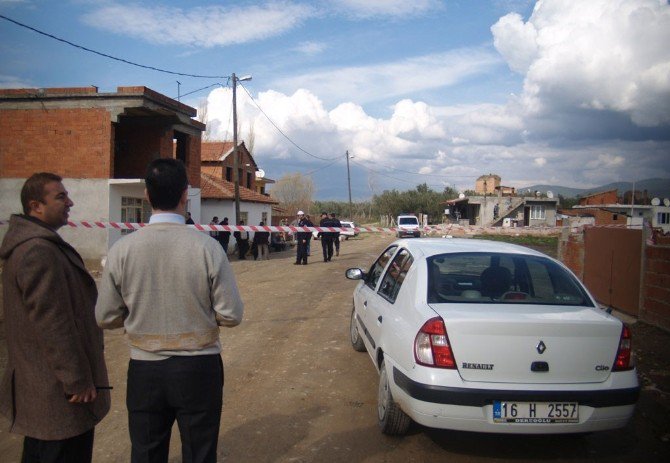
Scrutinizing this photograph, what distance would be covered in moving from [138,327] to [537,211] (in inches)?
2265

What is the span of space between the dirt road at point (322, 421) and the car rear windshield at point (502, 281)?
1.17 m

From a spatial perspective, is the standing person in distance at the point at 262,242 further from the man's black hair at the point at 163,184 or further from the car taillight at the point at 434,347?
the man's black hair at the point at 163,184

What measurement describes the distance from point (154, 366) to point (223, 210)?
25.3 metres

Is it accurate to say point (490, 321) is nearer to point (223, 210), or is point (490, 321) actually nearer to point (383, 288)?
point (383, 288)

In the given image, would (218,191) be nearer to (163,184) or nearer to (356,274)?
(356,274)

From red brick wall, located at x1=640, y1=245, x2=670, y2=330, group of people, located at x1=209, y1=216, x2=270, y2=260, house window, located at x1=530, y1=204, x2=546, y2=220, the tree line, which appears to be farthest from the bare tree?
red brick wall, located at x1=640, y1=245, x2=670, y2=330

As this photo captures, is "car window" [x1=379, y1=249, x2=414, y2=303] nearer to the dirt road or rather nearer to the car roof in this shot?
the car roof

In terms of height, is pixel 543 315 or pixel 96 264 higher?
pixel 543 315

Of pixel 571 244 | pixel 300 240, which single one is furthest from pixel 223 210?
pixel 571 244

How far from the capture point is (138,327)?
2316mm

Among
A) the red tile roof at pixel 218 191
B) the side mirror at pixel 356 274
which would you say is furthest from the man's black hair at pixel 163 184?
the red tile roof at pixel 218 191

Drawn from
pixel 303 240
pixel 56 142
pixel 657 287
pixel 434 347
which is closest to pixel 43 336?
pixel 434 347

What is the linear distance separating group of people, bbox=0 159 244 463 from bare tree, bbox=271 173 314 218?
2483 inches

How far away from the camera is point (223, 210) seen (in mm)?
26984
